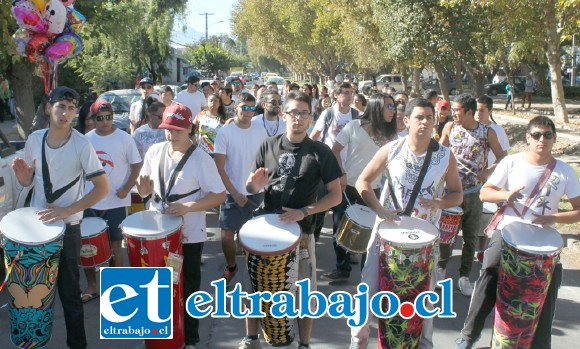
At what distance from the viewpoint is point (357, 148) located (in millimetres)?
6035

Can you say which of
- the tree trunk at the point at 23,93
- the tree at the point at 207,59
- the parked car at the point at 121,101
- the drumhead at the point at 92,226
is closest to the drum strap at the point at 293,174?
the drumhead at the point at 92,226

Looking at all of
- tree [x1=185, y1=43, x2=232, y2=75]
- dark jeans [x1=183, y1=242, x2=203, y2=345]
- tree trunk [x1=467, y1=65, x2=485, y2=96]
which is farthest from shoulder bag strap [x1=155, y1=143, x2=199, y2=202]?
tree [x1=185, y1=43, x2=232, y2=75]

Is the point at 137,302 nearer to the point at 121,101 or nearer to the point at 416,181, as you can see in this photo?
the point at 416,181

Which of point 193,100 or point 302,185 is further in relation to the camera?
point 193,100

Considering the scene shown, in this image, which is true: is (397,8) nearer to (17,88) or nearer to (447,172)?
(17,88)

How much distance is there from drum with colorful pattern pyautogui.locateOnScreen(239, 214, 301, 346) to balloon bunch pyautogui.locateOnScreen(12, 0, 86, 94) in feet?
14.9

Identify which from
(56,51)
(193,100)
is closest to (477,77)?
(193,100)

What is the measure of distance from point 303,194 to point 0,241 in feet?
7.23

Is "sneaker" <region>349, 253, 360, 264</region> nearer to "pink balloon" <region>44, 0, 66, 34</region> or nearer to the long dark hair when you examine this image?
the long dark hair

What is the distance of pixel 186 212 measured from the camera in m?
4.28

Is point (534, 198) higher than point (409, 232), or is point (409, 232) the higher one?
A: point (534, 198)

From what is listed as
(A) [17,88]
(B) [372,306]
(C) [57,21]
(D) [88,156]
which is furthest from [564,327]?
(A) [17,88]

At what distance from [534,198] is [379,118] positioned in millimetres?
2053

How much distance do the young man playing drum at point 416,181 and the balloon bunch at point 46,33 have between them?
4979 mm
